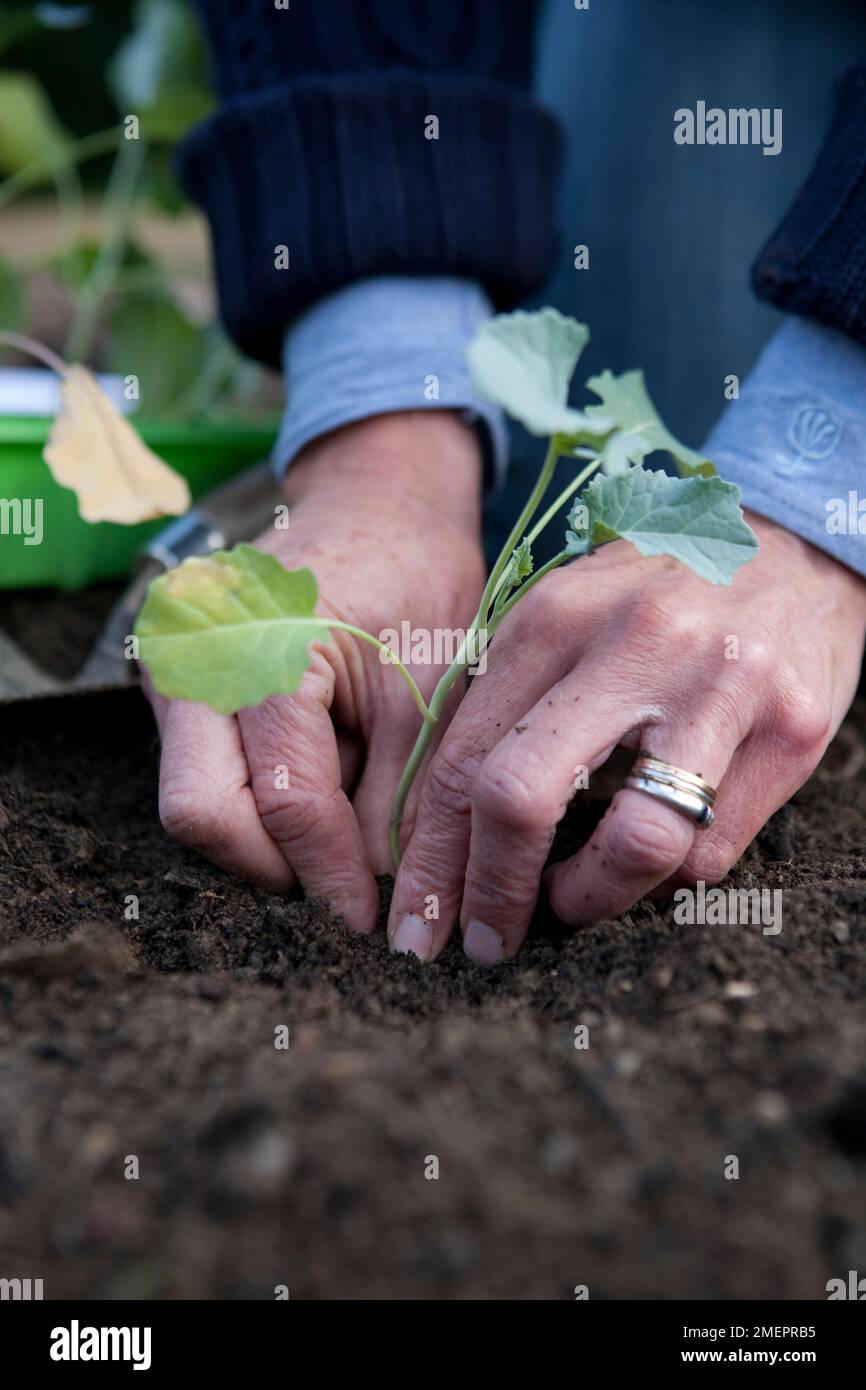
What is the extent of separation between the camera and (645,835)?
0.85 meters

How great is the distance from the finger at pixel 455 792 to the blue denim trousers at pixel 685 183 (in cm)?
88

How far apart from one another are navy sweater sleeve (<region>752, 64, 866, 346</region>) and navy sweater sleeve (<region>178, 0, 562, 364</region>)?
18.1 inches

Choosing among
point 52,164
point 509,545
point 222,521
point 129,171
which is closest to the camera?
point 509,545

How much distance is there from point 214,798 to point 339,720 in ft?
0.60

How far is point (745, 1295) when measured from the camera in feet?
1.76

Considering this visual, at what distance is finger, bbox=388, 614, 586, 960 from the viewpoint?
3.05 feet

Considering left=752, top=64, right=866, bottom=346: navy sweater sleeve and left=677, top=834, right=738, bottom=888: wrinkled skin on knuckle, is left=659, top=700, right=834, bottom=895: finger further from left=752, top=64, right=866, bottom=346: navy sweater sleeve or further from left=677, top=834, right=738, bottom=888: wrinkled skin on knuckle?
left=752, top=64, right=866, bottom=346: navy sweater sleeve

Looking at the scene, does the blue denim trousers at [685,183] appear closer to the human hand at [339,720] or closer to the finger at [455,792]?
the human hand at [339,720]

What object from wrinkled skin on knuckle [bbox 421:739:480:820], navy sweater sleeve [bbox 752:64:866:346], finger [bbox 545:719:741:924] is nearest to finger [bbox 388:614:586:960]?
wrinkled skin on knuckle [bbox 421:739:480:820]

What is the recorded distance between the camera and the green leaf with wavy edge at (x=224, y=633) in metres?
0.77

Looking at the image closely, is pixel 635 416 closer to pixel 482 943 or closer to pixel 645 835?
pixel 645 835

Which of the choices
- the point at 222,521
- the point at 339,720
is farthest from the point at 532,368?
the point at 222,521

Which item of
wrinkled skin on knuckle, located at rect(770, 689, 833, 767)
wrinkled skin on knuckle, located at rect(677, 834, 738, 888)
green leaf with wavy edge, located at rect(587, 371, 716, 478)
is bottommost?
wrinkled skin on knuckle, located at rect(677, 834, 738, 888)

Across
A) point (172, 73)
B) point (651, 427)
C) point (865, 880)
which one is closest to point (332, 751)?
point (651, 427)
